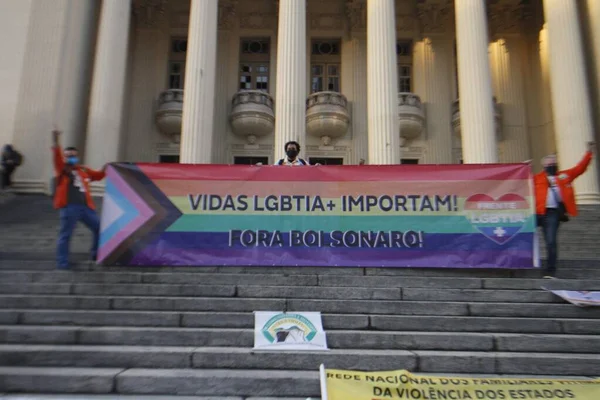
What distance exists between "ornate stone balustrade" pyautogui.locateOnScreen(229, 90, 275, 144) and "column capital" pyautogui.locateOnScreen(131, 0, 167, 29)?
5676mm

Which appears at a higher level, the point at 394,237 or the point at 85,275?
the point at 394,237

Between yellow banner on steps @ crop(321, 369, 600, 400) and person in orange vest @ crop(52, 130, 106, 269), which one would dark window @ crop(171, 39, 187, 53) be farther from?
yellow banner on steps @ crop(321, 369, 600, 400)

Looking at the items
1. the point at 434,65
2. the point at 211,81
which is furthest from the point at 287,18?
the point at 434,65

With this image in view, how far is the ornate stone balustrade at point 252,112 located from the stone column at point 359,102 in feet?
12.8

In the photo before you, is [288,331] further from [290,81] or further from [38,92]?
[38,92]

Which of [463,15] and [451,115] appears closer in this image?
[463,15]

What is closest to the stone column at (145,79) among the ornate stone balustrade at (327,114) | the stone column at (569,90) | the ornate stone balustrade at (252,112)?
the ornate stone balustrade at (252,112)

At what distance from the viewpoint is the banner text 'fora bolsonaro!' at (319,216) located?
5.93m

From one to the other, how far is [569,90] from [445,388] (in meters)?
14.9

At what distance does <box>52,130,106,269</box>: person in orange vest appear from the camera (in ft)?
19.7

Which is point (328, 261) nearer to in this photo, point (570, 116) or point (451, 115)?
point (570, 116)

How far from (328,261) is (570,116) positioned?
12.9 m

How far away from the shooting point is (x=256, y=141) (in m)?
18.9

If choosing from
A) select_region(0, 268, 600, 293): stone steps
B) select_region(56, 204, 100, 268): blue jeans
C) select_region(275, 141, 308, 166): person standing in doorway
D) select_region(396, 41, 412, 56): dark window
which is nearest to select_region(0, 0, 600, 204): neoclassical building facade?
select_region(396, 41, 412, 56): dark window
